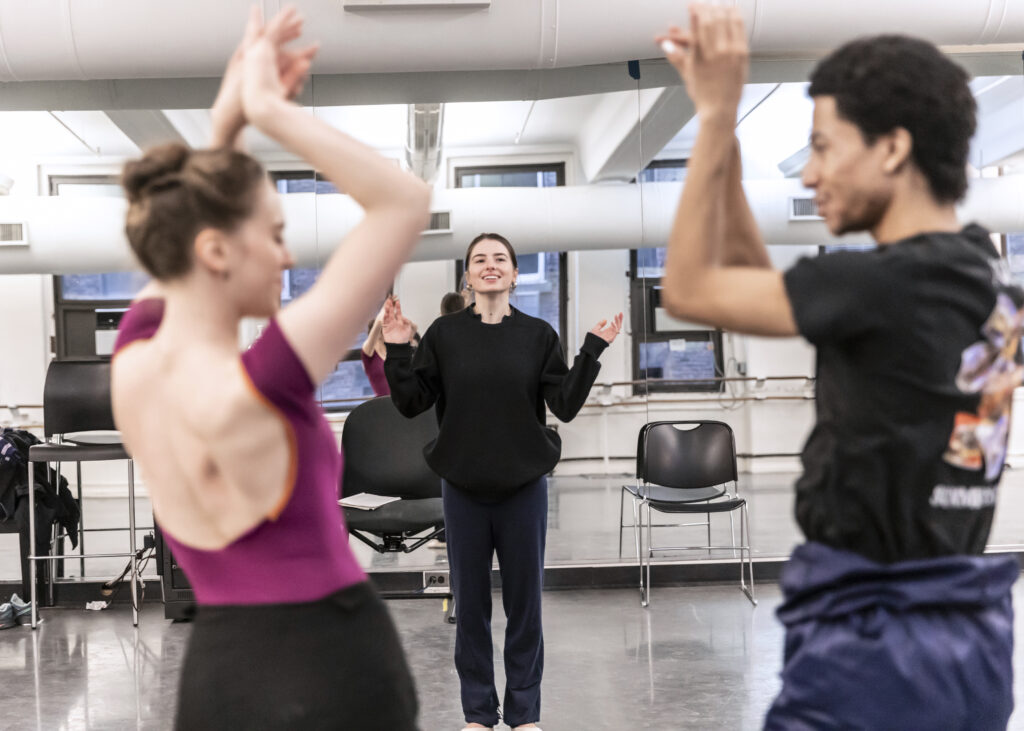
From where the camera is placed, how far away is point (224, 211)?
3.26 feet

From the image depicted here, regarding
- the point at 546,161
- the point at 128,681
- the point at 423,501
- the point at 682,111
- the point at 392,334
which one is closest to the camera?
the point at 392,334

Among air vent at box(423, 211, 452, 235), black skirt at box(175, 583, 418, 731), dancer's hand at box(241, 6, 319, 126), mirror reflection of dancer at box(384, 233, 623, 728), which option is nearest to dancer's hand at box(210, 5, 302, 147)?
dancer's hand at box(241, 6, 319, 126)

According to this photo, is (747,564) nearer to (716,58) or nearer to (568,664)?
(568,664)

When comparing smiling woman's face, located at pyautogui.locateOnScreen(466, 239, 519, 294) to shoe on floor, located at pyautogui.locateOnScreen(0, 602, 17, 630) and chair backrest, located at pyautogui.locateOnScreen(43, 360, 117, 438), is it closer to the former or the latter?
chair backrest, located at pyautogui.locateOnScreen(43, 360, 117, 438)

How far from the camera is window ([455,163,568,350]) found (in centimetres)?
576

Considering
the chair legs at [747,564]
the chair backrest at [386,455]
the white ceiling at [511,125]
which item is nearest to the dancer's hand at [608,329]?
the chair backrest at [386,455]

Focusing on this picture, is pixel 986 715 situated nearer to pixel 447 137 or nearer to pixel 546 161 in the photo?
pixel 447 137

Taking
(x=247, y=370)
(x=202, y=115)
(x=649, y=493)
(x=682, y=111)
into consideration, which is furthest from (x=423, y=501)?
(x=247, y=370)

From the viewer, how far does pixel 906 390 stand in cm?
102

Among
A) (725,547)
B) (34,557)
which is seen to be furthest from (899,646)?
(34,557)

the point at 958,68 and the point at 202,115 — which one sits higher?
the point at 202,115

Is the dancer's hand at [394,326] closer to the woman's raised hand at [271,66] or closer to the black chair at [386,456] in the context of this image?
the black chair at [386,456]

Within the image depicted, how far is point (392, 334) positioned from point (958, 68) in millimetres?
1995

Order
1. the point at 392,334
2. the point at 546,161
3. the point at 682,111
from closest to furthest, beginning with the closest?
the point at 392,334, the point at 682,111, the point at 546,161
